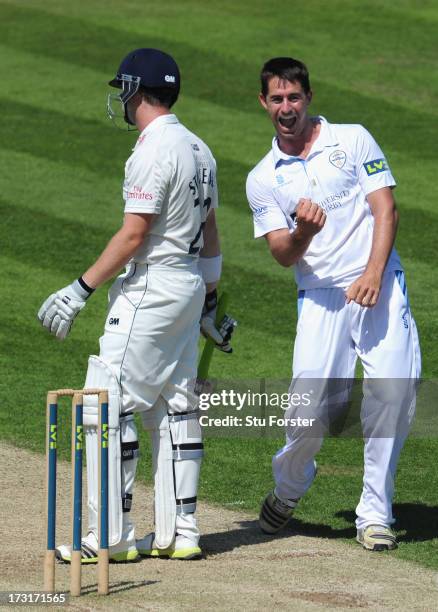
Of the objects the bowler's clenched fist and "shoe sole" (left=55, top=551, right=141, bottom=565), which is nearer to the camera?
"shoe sole" (left=55, top=551, right=141, bottom=565)

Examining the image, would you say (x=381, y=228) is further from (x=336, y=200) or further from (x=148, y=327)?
(x=148, y=327)

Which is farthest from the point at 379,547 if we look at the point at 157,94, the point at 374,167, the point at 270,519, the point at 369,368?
the point at 157,94

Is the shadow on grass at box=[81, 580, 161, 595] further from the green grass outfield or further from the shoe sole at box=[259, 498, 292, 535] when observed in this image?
the green grass outfield

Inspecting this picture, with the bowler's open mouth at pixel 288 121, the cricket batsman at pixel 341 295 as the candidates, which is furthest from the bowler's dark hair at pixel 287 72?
the bowler's open mouth at pixel 288 121

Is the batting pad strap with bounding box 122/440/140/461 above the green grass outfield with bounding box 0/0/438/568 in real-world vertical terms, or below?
below

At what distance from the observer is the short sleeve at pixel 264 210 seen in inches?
249

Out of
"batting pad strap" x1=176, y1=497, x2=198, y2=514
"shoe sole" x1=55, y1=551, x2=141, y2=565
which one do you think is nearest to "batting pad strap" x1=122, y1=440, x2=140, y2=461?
"batting pad strap" x1=176, y1=497, x2=198, y2=514

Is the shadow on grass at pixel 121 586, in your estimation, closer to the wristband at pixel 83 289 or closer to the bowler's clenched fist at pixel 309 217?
the wristband at pixel 83 289

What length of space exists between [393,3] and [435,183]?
7.22 metres

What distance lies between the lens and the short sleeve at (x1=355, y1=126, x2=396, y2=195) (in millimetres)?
6148

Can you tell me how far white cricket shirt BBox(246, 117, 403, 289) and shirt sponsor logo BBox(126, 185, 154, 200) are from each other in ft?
2.84

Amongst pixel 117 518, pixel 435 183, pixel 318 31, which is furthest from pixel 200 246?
pixel 318 31

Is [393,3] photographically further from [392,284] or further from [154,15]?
[392,284]

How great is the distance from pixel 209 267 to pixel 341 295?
0.66 m
